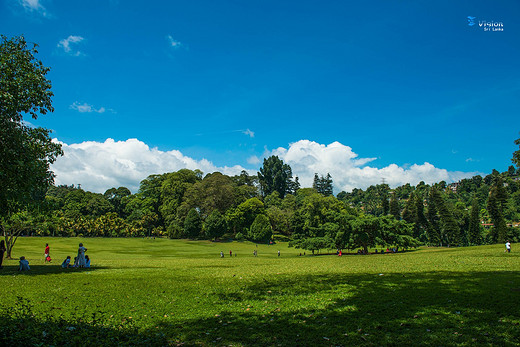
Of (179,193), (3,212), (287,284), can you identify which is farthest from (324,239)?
(179,193)

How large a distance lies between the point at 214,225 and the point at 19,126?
67.7m

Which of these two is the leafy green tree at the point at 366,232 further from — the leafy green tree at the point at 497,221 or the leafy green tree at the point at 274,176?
the leafy green tree at the point at 274,176

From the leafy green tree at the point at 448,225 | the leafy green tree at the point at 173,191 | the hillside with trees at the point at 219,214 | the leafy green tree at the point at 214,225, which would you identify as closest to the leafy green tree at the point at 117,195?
the hillside with trees at the point at 219,214

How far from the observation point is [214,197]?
91.9m

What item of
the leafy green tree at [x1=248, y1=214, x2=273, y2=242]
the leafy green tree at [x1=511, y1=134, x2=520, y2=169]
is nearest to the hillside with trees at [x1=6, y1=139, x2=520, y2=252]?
the leafy green tree at [x1=248, y1=214, x2=273, y2=242]

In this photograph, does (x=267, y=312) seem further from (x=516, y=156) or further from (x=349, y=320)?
(x=516, y=156)

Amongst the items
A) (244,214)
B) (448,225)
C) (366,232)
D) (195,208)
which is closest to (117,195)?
(195,208)

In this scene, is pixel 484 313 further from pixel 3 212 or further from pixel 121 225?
pixel 121 225

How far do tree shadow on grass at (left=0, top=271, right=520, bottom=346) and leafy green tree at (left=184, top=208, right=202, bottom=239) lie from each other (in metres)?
74.1

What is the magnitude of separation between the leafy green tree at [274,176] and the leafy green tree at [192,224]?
60468 millimetres

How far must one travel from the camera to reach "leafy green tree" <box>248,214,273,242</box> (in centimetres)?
8562

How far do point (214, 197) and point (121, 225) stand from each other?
95.5ft

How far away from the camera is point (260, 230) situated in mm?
85750

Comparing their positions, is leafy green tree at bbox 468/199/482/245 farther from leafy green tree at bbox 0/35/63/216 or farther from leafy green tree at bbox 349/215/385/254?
leafy green tree at bbox 0/35/63/216
